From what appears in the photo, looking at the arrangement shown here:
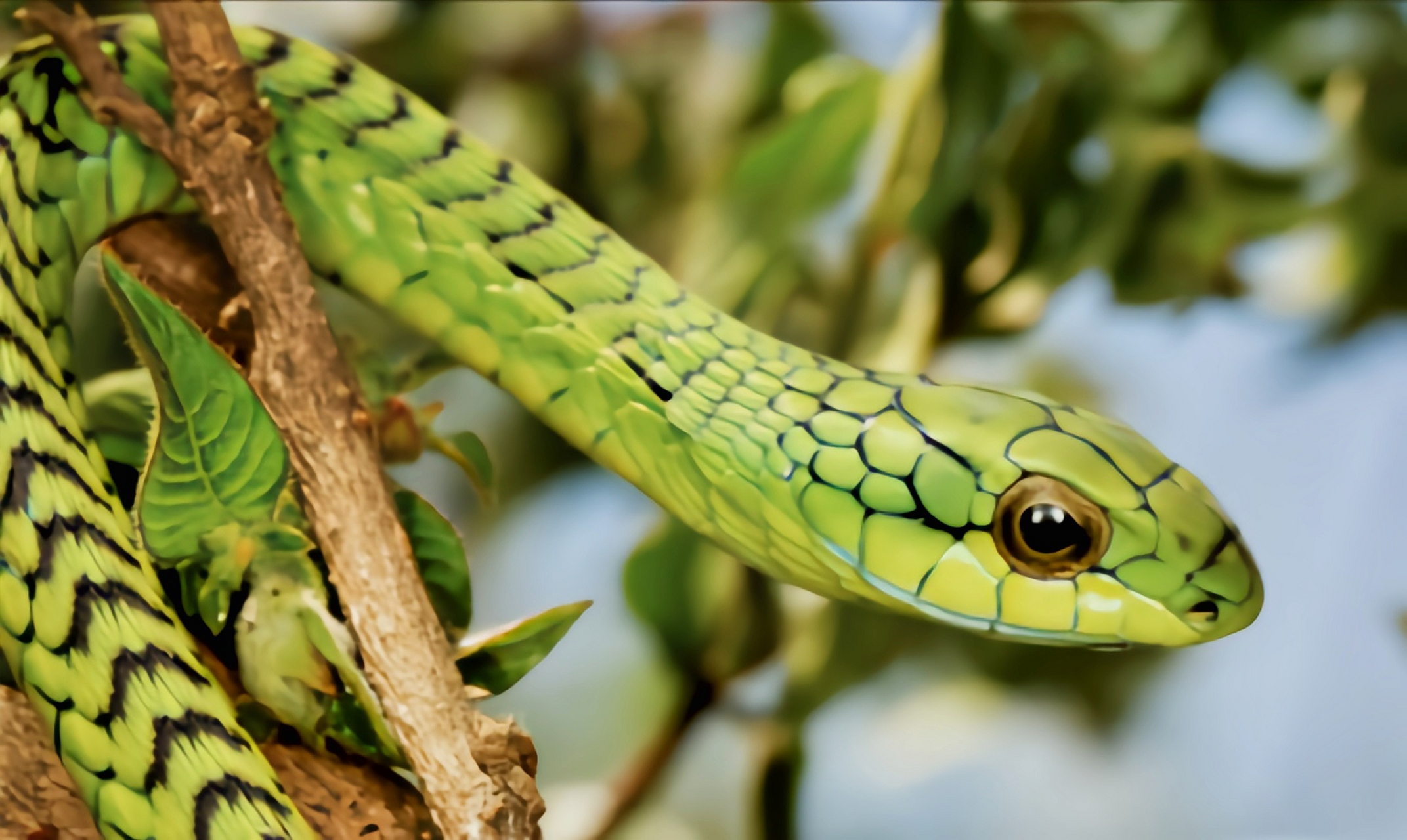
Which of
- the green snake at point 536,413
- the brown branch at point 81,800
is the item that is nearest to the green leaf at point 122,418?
the green snake at point 536,413

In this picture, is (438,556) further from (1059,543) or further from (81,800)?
(1059,543)

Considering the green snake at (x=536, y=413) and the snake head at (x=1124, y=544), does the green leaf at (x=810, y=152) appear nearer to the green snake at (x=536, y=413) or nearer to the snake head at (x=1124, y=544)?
the green snake at (x=536, y=413)

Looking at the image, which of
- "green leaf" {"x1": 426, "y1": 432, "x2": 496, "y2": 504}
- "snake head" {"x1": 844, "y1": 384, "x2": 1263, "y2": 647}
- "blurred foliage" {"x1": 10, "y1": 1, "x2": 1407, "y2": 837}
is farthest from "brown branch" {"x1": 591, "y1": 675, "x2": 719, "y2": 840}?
"snake head" {"x1": 844, "y1": 384, "x2": 1263, "y2": 647}

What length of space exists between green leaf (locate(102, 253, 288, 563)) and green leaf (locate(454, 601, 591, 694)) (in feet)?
0.48

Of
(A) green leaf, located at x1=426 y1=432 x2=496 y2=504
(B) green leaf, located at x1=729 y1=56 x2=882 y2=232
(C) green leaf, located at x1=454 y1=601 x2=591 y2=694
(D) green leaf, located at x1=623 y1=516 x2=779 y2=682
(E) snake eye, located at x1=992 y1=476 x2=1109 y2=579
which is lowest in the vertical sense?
(D) green leaf, located at x1=623 y1=516 x2=779 y2=682

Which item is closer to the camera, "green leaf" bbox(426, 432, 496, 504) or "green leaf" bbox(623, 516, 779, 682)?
"green leaf" bbox(426, 432, 496, 504)

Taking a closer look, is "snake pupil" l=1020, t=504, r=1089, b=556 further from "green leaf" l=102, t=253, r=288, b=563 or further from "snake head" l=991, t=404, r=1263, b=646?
"green leaf" l=102, t=253, r=288, b=563

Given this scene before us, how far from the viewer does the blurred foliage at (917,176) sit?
916 millimetres

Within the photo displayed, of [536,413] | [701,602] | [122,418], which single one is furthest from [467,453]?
[701,602]

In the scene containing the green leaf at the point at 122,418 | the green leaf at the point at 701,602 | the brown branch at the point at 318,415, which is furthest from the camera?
the green leaf at the point at 701,602

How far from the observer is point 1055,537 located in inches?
20.2

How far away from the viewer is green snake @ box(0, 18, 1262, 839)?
1.57 feet

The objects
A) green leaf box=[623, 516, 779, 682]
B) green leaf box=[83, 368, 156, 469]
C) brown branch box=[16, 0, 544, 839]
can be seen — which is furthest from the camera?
green leaf box=[623, 516, 779, 682]

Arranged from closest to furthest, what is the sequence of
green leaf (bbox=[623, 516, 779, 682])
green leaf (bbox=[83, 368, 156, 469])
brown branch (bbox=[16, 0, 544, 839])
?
brown branch (bbox=[16, 0, 544, 839])
green leaf (bbox=[83, 368, 156, 469])
green leaf (bbox=[623, 516, 779, 682])
